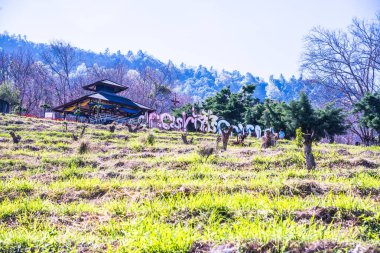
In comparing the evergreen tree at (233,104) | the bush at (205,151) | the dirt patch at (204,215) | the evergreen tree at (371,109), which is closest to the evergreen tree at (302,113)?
the evergreen tree at (371,109)

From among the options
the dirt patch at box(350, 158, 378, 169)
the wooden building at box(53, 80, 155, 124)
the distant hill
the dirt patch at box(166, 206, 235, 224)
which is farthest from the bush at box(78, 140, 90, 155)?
the distant hill

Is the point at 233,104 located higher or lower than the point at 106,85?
lower

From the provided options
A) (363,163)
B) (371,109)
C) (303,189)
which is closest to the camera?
(303,189)

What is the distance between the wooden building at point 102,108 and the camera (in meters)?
31.9

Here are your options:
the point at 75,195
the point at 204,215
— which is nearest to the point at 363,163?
the point at 204,215

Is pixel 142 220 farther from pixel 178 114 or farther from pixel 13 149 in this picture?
pixel 178 114

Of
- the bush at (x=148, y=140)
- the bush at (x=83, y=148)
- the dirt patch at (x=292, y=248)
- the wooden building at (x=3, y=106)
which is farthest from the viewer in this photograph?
the wooden building at (x=3, y=106)

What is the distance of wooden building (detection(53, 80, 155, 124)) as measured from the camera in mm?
31884

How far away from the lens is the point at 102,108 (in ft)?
106

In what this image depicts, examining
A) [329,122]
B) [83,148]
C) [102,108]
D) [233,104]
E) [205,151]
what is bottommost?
[83,148]

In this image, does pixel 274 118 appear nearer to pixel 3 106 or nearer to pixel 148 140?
pixel 148 140

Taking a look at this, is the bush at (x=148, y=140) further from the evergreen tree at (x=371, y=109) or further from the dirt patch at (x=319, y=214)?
the evergreen tree at (x=371, y=109)

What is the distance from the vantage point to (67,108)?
3519 centimetres

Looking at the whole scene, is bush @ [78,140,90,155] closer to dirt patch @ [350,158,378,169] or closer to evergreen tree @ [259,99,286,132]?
dirt patch @ [350,158,378,169]
